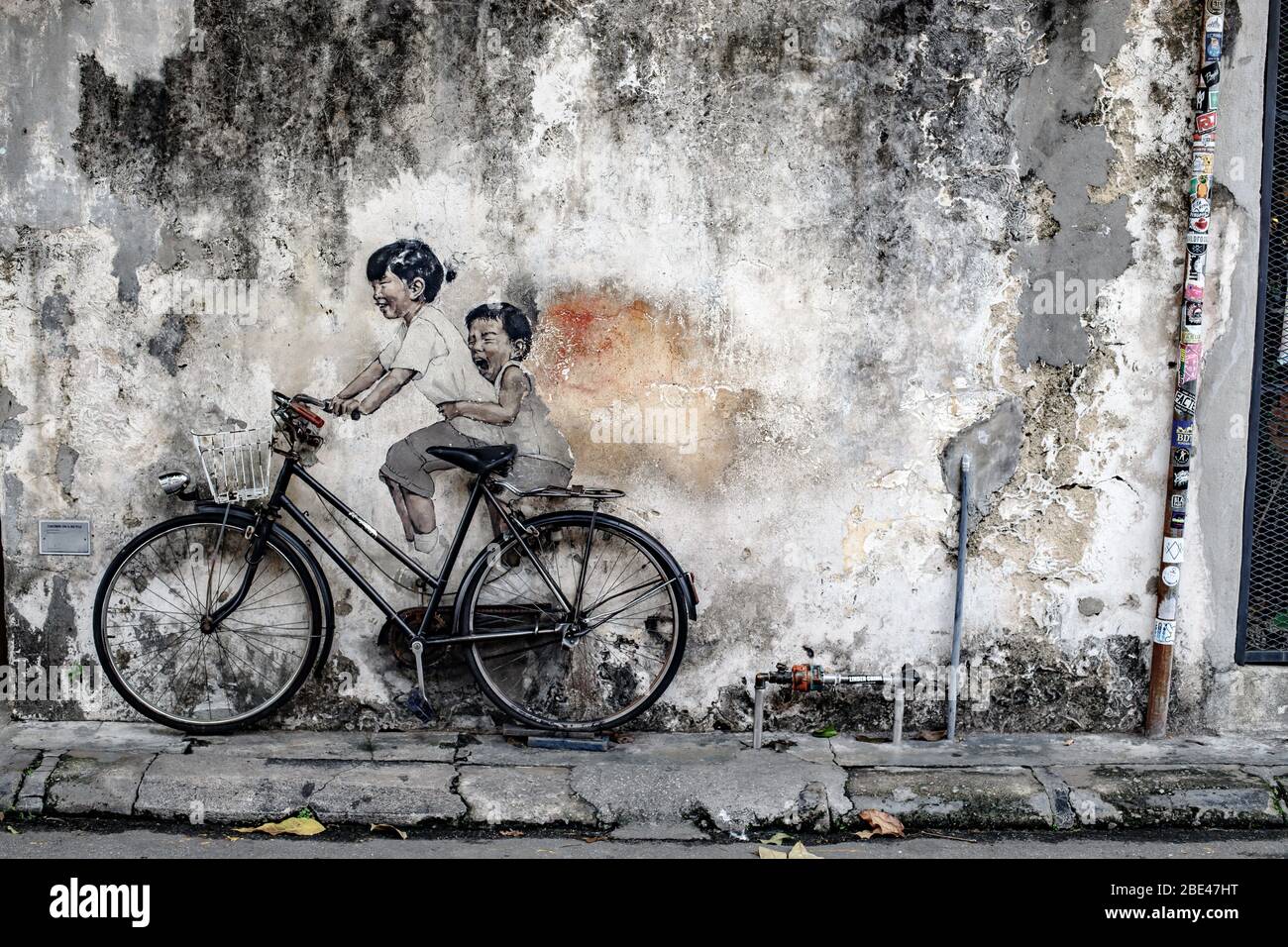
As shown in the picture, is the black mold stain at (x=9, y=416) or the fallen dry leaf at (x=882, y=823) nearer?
the fallen dry leaf at (x=882, y=823)

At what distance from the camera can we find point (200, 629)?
551cm

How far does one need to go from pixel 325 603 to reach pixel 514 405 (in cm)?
126

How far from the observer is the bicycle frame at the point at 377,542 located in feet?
17.7

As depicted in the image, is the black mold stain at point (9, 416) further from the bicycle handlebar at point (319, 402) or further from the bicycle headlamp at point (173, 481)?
the bicycle handlebar at point (319, 402)

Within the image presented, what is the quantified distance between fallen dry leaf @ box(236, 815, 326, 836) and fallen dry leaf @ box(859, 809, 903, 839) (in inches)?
87.4

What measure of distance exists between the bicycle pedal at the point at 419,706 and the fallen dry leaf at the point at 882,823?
2054 millimetres

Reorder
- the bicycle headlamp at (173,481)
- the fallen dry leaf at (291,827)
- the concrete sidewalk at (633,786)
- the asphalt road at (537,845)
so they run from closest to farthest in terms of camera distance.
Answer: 1. the asphalt road at (537,845)
2. the fallen dry leaf at (291,827)
3. the concrete sidewalk at (633,786)
4. the bicycle headlamp at (173,481)

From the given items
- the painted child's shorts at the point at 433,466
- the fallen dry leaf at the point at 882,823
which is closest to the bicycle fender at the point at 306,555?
the painted child's shorts at the point at 433,466

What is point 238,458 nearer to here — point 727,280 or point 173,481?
point 173,481

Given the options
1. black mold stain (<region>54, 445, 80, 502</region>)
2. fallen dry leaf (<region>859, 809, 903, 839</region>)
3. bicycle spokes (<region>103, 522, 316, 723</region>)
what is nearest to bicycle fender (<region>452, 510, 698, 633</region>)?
bicycle spokes (<region>103, 522, 316, 723</region>)

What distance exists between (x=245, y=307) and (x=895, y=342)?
301 centimetres

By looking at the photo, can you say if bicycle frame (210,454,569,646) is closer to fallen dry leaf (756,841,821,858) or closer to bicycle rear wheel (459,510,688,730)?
bicycle rear wheel (459,510,688,730)

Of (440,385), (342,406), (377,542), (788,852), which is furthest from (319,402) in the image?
(788,852)
